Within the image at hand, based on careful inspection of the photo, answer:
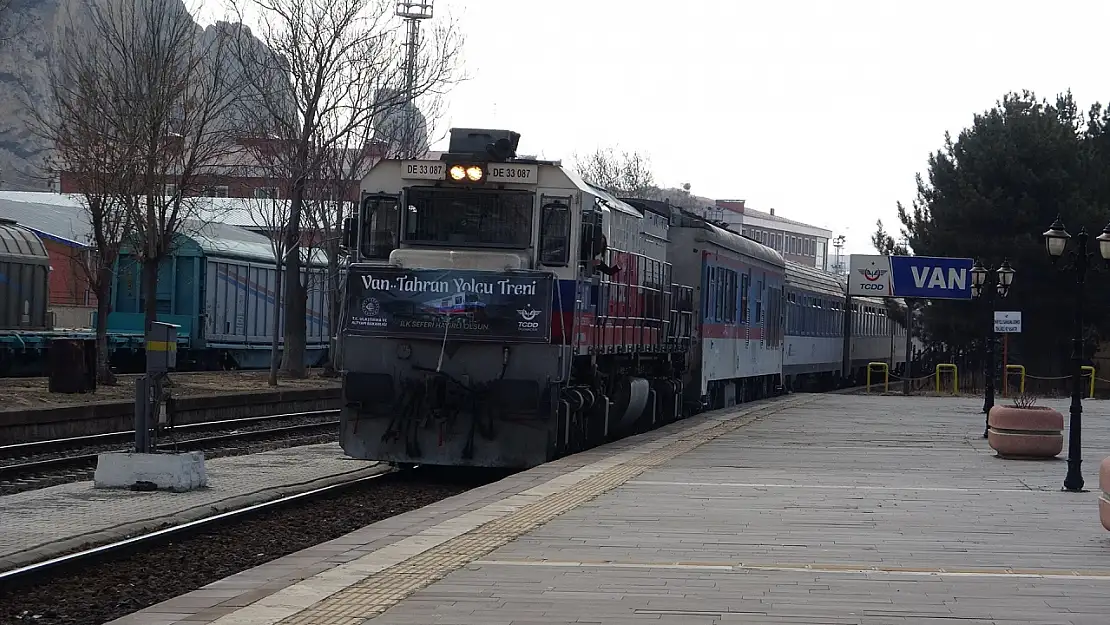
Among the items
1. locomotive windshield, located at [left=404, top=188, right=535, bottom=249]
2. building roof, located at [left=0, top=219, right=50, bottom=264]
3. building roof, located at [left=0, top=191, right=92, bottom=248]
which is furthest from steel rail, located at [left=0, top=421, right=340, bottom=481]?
building roof, located at [left=0, top=191, right=92, bottom=248]

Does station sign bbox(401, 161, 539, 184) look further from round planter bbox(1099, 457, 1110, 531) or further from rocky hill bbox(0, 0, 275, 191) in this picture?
rocky hill bbox(0, 0, 275, 191)

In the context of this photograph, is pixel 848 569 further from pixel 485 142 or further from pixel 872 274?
pixel 872 274

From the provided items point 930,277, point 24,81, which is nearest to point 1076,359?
point 930,277

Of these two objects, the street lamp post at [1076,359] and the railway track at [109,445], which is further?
the railway track at [109,445]

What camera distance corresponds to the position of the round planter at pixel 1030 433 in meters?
17.8

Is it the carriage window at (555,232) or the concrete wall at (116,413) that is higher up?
the carriage window at (555,232)

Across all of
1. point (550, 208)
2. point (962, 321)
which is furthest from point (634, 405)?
point (962, 321)

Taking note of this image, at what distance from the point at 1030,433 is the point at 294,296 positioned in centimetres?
2167

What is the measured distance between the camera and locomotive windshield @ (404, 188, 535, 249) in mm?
16203

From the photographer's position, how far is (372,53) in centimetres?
3534

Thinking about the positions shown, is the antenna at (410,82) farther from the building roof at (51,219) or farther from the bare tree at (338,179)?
the building roof at (51,219)

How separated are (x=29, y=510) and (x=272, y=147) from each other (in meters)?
24.5

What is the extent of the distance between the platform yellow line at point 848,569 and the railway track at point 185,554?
7.98ft

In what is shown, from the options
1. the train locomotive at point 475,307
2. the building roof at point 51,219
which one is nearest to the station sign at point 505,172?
the train locomotive at point 475,307
